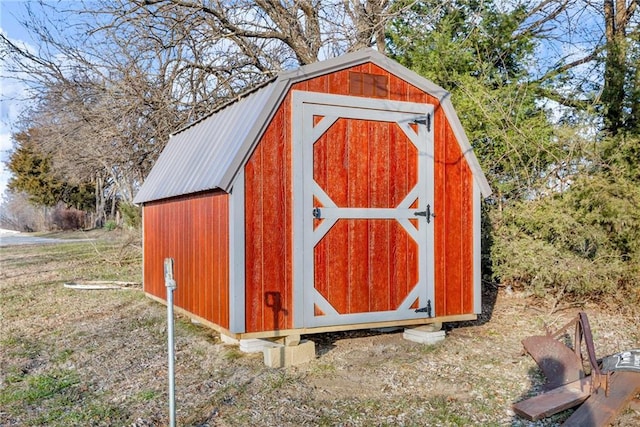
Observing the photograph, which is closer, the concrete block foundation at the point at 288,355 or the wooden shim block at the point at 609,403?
the wooden shim block at the point at 609,403

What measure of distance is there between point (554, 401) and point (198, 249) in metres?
3.73

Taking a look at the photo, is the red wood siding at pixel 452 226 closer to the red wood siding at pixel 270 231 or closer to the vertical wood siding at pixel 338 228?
the vertical wood siding at pixel 338 228

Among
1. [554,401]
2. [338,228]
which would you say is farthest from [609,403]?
[338,228]

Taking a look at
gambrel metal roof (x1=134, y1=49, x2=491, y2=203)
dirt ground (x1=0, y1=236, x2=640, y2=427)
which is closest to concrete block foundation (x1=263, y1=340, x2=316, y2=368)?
dirt ground (x1=0, y1=236, x2=640, y2=427)

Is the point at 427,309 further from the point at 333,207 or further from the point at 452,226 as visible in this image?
the point at 333,207

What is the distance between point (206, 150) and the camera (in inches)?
237

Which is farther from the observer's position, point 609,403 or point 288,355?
point 288,355

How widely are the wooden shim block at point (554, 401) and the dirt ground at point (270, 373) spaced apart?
7 cm

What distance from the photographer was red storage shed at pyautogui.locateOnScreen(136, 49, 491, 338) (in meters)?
5.04

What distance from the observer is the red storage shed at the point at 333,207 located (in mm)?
5043

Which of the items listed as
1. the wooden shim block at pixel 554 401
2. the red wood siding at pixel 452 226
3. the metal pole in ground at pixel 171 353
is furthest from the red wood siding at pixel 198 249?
the wooden shim block at pixel 554 401

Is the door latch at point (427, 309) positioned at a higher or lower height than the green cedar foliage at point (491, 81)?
lower

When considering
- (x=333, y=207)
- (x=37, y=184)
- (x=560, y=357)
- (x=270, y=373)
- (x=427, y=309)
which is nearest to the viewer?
(x=560, y=357)

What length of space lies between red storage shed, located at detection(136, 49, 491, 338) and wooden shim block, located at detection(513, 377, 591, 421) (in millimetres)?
1847
